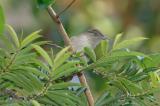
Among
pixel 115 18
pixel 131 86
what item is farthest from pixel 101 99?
pixel 115 18

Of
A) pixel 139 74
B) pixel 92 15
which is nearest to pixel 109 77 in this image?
pixel 139 74

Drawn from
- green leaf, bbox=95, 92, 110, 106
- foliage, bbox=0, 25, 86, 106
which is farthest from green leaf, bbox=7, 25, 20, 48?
green leaf, bbox=95, 92, 110, 106

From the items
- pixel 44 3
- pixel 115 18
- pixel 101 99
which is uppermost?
pixel 115 18

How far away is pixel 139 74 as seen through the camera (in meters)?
0.58

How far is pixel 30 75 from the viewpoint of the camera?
52 cm

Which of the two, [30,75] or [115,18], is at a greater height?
[115,18]

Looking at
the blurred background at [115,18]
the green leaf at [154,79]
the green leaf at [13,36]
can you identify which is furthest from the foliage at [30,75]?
the blurred background at [115,18]

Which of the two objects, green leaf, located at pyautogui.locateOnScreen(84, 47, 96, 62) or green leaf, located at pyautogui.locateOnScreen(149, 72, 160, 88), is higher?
green leaf, located at pyautogui.locateOnScreen(84, 47, 96, 62)

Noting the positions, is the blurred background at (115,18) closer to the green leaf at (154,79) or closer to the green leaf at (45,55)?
the green leaf at (154,79)

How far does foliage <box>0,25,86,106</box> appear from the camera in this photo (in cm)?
51

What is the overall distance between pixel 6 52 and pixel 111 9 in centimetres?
125

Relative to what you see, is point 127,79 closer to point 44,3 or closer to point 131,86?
point 131,86

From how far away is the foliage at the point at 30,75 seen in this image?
1.66 ft

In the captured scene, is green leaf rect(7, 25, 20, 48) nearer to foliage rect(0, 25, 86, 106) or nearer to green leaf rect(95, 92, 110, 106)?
foliage rect(0, 25, 86, 106)
